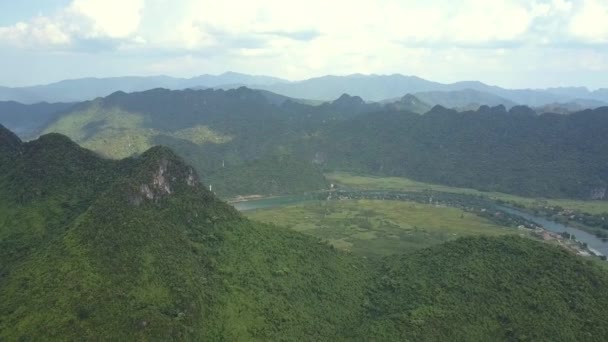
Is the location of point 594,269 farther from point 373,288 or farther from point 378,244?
point 378,244

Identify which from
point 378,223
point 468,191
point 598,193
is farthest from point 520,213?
point 378,223

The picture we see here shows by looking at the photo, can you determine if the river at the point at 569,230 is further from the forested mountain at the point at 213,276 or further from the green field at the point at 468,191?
the forested mountain at the point at 213,276

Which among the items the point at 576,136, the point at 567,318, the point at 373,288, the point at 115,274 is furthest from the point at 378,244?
the point at 576,136

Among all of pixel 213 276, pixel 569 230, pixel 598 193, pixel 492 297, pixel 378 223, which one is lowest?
pixel 569 230

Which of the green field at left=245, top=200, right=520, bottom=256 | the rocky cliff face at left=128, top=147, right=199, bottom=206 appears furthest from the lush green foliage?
the rocky cliff face at left=128, top=147, right=199, bottom=206

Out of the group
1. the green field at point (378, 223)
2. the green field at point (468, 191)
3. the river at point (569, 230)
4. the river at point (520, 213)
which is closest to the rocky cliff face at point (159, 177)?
the green field at point (378, 223)

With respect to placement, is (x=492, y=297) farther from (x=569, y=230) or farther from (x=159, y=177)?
(x=569, y=230)
